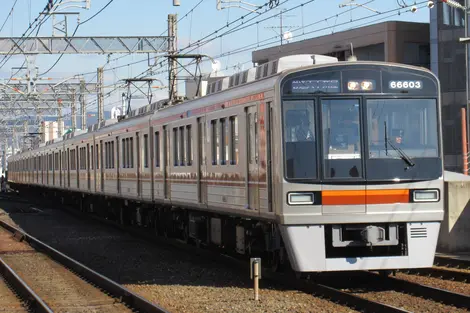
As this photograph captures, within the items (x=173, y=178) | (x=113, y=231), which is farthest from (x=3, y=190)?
(x=173, y=178)

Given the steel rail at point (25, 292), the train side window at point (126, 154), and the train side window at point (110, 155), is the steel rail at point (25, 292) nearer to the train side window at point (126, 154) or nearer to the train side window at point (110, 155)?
the train side window at point (126, 154)

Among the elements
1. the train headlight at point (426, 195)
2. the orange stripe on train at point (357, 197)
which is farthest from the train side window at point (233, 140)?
the train headlight at point (426, 195)

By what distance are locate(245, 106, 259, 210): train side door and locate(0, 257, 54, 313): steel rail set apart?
3151 mm

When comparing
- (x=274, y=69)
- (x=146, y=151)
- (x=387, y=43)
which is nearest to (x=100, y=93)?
(x=387, y=43)

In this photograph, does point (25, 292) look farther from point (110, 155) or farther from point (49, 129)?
point (49, 129)

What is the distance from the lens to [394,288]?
11.5 meters

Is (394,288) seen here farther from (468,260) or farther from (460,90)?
(460,90)

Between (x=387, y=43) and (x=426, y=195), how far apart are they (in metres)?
33.1

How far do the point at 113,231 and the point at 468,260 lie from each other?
478 inches

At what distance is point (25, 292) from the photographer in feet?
40.7

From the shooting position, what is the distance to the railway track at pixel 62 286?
Result: 11.1 metres

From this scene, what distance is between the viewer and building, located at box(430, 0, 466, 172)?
41500 mm

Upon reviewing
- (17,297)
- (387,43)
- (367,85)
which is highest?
(387,43)

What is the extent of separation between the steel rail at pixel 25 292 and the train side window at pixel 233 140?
3442 mm
